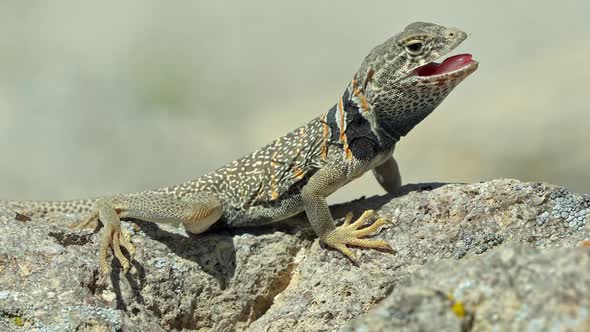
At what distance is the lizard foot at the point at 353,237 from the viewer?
6801 mm

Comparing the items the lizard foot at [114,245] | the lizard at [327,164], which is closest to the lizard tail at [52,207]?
the lizard at [327,164]

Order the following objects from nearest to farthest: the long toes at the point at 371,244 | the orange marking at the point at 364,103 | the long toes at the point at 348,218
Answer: the long toes at the point at 371,244 → the long toes at the point at 348,218 → the orange marking at the point at 364,103

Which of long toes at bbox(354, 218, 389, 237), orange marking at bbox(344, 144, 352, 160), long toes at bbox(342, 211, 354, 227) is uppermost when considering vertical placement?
orange marking at bbox(344, 144, 352, 160)

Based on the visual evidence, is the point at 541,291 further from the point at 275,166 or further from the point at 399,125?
the point at 275,166

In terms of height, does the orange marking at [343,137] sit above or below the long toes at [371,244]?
above

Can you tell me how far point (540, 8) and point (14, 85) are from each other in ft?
44.8

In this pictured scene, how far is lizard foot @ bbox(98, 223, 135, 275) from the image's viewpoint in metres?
6.50

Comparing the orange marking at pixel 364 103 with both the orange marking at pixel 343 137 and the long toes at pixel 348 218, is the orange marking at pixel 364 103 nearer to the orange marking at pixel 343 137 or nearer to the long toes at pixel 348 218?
the orange marking at pixel 343 137

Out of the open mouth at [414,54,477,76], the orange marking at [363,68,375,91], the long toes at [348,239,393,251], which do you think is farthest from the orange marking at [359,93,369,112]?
the long toes at [348,239,393,251]

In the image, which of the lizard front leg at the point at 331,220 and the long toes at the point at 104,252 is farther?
the lizard front leg at the point at 331,220

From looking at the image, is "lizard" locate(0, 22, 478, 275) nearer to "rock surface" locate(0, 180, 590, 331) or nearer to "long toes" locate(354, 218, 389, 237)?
"long toes" locate(354, 218, 389, 237)

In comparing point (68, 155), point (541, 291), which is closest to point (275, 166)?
point (541, 291)

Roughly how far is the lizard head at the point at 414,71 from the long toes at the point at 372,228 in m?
1.01

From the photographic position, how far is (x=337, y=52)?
21.4 metres
